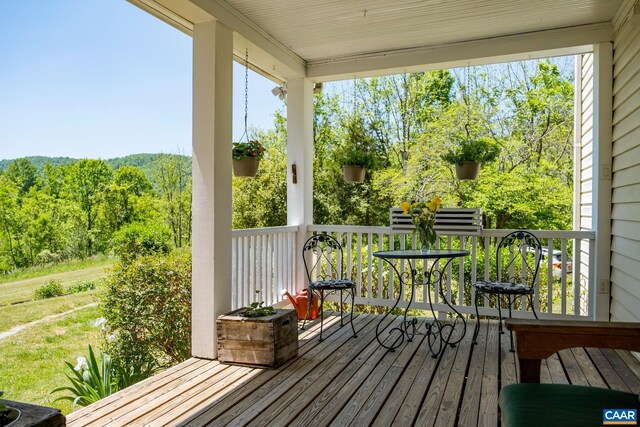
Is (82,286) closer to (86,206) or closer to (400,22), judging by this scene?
(86,206)

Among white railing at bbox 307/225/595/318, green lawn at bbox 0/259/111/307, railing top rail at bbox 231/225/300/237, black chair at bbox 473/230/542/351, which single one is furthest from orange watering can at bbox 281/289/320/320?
green lawn at bbox 0/259/111/307

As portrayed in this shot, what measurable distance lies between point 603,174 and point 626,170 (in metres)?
0.41

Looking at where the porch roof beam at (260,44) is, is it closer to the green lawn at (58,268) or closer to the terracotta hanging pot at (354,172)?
the terracotta hanging pot at (354,172)

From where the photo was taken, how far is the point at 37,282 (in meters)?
4.65

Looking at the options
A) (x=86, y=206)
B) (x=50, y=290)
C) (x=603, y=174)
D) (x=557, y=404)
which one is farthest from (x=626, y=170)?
(x=86, y=206)

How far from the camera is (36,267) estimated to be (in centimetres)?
459

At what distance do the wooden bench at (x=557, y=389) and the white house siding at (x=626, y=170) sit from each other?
1.78 metres

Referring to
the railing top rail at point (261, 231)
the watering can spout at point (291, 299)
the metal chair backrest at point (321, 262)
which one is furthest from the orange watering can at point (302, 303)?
the railing top rail at point (261, 231)

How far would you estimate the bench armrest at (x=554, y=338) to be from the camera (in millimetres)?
1617

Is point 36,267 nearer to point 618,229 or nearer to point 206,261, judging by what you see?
point 206,261

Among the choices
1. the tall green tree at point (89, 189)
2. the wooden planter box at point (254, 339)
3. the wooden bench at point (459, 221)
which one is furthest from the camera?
the tall green tree at point (89, 189)

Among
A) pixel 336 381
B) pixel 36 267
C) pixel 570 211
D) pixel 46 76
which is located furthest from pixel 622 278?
pixel 46 76

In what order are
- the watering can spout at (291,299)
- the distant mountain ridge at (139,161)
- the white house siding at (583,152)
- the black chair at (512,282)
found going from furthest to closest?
the distant mountain ridge at (139,161) < the white house siding at (583,152) < the watering can spout at (291,299) < the black chair at (512,282)

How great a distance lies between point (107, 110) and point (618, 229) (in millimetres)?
6893
